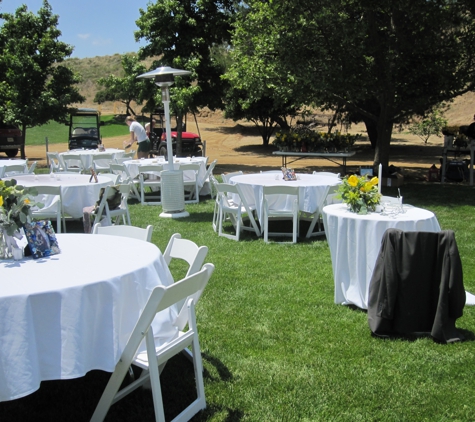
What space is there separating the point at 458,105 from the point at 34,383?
50.9 metres

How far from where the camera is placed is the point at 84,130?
19906 mm

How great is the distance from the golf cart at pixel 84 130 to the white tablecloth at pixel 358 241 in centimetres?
1551

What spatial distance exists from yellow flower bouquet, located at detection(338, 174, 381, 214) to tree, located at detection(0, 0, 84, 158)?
17.5m

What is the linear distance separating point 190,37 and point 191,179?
8339mm

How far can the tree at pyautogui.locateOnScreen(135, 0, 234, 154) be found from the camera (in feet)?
57.5

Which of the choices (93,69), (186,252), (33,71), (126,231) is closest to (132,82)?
(33,71)

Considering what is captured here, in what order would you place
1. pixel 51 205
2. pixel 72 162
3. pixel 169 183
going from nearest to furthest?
pixel 51 205 < pixel 169 183 < pixel 72 162

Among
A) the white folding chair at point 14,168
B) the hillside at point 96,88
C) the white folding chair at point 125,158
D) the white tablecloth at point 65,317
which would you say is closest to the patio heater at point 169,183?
the white folding chair at point 14,168

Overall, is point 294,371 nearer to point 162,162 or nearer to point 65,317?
point 65,317

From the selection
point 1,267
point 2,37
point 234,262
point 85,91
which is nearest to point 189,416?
point 1,267

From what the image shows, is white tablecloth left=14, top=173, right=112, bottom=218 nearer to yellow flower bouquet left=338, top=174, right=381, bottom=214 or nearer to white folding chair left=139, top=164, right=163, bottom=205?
white folding chair left=139, top=164, right=163, bottom=205

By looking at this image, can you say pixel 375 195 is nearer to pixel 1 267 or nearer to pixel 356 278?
pixel 356 278

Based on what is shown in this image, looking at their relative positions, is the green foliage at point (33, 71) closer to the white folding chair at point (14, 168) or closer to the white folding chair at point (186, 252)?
the white folding chair at point (14, 168)

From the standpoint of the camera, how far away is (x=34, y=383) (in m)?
2.54
